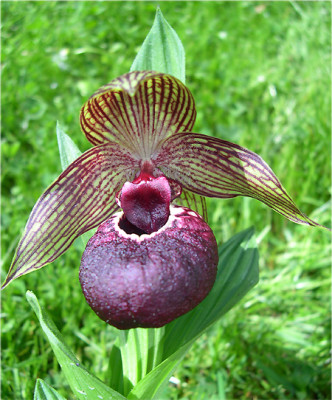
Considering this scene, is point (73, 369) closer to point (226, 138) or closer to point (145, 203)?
point (145, 203)

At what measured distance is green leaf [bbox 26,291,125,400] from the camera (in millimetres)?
948

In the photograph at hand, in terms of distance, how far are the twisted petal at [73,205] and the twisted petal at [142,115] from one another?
0.12 feet

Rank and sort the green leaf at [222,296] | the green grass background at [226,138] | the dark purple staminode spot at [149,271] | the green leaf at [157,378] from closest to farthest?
1. the dark purple staminode spot at [149,271]
2. the green leaf at [157,378]
3. the green leaf at [222,296]
4. the green grass background at [226,138]

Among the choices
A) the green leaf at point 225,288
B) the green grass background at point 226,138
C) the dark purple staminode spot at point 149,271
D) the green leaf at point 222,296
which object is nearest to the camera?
the dark purple staminode spot at point 149,271

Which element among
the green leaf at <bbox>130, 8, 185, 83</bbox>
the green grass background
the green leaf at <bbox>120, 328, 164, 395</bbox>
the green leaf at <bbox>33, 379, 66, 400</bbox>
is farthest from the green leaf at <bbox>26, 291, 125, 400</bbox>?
the green leaf at <bbox>130, 8, 185, 83</bbox>

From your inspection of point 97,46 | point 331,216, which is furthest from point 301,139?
point 97,46

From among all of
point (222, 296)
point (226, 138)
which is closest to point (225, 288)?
point (222, 296)

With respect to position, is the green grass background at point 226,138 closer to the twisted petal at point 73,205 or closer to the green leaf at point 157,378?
the green leaf at point 157,378

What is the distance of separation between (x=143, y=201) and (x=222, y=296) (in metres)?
0.41

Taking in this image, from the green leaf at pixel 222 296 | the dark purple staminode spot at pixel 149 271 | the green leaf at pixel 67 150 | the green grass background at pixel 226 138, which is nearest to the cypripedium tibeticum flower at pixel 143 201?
the dark purple staminode spot at pixel 149 271

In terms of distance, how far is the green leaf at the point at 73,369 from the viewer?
948 millimetres

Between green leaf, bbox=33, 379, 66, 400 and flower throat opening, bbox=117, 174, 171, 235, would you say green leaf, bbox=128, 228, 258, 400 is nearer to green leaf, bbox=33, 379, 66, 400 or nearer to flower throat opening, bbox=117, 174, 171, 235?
green leaf, bbox=33, 379, 66, 400

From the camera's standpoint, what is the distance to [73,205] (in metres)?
1.13

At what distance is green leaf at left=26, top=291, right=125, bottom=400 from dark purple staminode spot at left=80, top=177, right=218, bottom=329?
3.8 inches
